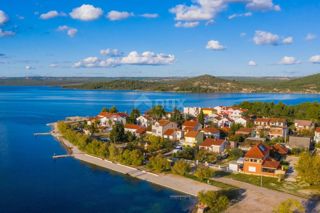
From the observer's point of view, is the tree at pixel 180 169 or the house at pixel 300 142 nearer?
the tree at pixel 180 169

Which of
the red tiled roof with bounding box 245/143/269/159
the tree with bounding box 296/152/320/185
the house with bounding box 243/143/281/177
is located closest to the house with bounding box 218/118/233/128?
the red tiled roof with bounding box 245/143/269/159

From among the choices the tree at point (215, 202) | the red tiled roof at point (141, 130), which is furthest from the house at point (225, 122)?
the tree at point (215, 202)

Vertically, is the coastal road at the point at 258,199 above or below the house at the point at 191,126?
below

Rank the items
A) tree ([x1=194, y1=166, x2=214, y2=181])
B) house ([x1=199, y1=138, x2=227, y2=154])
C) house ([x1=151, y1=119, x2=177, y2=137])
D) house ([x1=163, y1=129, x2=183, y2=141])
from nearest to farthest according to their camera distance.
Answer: tree ([x1=194, y1=166, x2=214, y2=181]) < house ([x1=199, y1=138, x2=227, y2=154]) < house ([x1=163, y1=129, x2=183, y2=141]) < house ([x1=151, y1=119, x2=177, y2=137])

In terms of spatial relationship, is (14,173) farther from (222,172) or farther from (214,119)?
(214,119)

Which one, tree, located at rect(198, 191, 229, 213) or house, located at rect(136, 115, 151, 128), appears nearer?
tree, located at rect(198, 191, 229, 213)

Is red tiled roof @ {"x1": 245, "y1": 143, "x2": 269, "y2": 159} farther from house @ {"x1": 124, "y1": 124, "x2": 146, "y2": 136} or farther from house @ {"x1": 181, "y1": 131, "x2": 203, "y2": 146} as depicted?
house @ {"x1": 124, "y1": 124, "x2": 146, "y2": 136}

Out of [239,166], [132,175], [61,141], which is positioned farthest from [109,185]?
[61,141]

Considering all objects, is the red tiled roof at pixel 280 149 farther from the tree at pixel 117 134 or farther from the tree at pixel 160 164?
the tree at pixel 117 134
